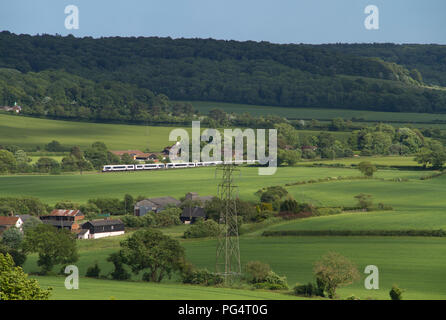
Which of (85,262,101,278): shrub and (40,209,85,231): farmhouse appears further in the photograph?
(40,209,85,231): farmhouse

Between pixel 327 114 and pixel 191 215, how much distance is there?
114 metres

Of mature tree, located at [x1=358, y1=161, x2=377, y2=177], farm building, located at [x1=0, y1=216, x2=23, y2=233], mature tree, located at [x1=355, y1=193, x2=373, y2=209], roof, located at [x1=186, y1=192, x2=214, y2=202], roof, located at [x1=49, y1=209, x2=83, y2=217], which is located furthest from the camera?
mature tree, located at [x1=358, y1=161, x2=377, y2=177]

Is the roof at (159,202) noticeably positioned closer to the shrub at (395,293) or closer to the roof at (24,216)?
the roof at (24,216)

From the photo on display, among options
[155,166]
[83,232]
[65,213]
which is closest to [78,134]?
[155,166]

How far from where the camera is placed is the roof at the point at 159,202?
69.8 meters

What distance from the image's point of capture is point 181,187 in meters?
82.8

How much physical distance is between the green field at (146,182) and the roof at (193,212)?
7.45m

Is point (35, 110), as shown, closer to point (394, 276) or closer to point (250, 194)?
point (250, 194)

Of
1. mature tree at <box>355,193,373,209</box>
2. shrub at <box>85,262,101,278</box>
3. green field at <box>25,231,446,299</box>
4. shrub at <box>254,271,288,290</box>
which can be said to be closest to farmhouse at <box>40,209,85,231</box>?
green field at <box>25,231,446,299</box>

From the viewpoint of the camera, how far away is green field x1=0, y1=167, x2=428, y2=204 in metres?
77.1

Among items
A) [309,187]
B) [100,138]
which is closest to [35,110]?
[100,138]

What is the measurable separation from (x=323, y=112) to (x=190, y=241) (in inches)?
5121

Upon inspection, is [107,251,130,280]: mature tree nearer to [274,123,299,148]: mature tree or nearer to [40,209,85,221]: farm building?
[40,209,85,221]: farm building

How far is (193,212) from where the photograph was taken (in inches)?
2557
